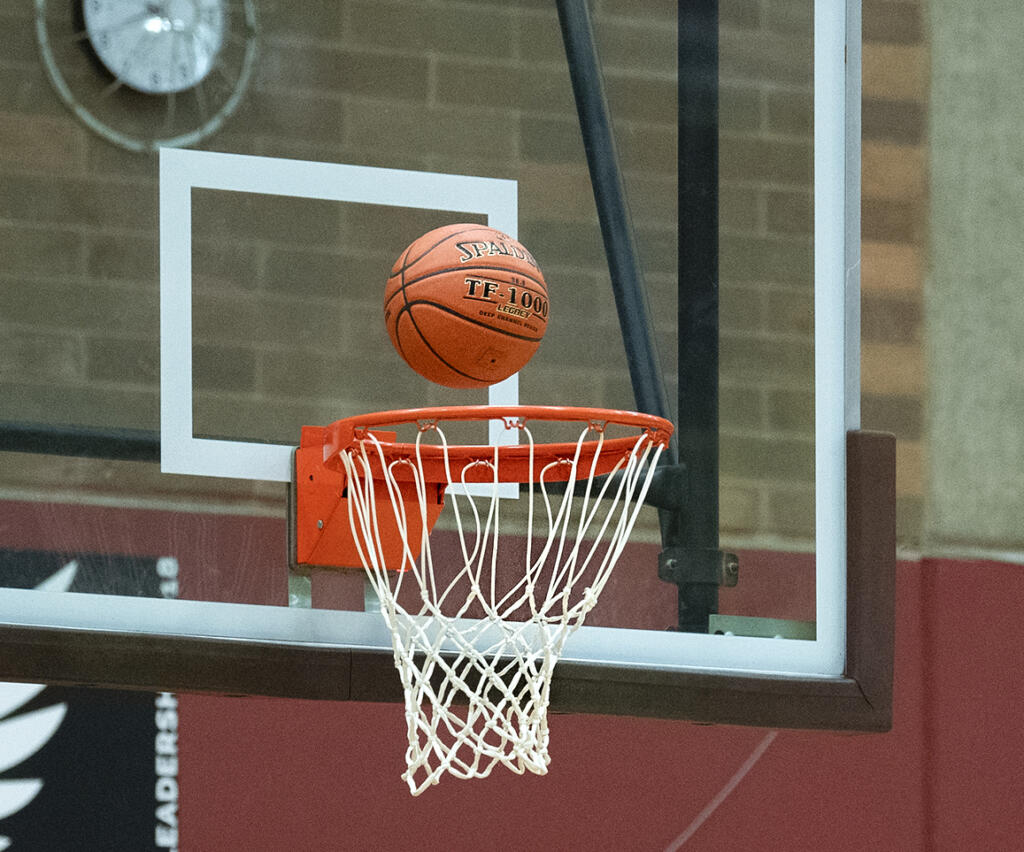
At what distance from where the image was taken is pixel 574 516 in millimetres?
1788

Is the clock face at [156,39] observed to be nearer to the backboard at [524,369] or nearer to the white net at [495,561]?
the backboard at [524,369]

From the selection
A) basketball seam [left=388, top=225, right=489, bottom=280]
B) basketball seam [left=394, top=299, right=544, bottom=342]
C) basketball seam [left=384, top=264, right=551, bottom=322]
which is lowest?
basketball seam [left=394, top=299, right=544, bottom=342]

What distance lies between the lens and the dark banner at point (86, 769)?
2.28 m

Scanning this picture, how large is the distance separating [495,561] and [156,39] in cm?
76

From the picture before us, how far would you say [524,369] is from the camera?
1816mm

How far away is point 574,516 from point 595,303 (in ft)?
0.96

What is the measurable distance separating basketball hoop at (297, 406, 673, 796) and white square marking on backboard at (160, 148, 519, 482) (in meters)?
0.07

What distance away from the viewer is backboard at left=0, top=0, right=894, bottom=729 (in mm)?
1700

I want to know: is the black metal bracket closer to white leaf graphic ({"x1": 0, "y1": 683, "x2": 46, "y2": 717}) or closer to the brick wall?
the brick wall

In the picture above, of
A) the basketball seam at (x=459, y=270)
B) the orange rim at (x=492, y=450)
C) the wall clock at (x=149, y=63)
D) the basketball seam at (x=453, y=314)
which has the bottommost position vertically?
the orange rim at (x=492, y=450)

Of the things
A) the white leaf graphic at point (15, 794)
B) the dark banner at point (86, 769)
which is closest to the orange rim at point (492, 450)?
the dark banner at point (86, 769)

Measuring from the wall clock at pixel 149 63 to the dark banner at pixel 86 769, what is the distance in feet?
3.07

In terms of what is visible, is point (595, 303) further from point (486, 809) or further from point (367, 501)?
point (486, 809)

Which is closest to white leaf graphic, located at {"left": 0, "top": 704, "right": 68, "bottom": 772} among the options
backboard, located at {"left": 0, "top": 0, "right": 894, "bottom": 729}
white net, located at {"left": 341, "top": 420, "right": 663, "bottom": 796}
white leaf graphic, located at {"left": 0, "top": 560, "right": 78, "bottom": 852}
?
white leaf graphic, located at {"left": 0, "top": 560, "right": 78, "bottom": 852}
